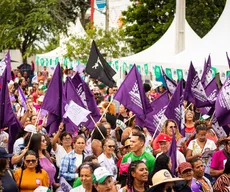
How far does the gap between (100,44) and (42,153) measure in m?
23.4

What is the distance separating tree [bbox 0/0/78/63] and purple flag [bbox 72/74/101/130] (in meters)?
32.7

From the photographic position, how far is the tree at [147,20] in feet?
130

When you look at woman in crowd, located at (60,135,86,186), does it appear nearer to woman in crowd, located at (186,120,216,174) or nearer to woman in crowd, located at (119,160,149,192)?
woman in crowd, located at (186,120,216,174)

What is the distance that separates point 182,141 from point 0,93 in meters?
2.87

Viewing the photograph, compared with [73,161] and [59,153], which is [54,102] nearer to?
[59,153]

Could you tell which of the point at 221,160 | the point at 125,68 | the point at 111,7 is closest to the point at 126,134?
the point at 221,160

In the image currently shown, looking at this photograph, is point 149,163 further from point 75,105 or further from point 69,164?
point 75,105

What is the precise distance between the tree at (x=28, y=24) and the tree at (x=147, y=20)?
34.1 feet

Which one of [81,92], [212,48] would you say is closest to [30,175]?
[81,92]

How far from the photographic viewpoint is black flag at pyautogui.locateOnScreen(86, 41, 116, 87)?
18.8 m

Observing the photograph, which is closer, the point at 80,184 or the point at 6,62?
the point at 80,184

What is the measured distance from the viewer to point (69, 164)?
1180 centimetres

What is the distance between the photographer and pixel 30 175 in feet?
34.9

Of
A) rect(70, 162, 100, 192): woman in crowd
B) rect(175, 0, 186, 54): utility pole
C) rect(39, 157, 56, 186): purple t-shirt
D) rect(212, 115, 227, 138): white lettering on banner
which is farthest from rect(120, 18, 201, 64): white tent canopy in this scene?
rect(70, 162, 100, 192): woman in crowd
